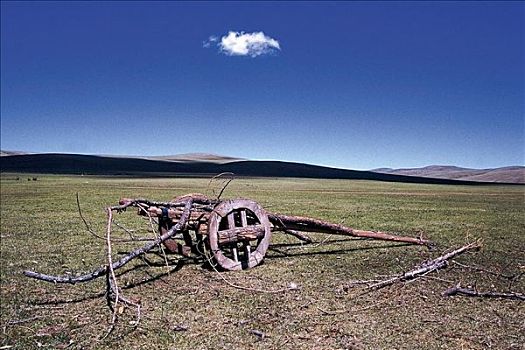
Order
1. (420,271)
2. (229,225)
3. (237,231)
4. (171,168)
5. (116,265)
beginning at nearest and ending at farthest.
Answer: (116,265), (420,271), (237,231), (229,225), (171,168)

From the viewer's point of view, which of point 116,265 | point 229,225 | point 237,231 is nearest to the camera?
point 116,265

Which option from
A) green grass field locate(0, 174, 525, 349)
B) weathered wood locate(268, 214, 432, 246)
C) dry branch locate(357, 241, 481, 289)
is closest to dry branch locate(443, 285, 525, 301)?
green grass field locate(0, 174, 525, 349)

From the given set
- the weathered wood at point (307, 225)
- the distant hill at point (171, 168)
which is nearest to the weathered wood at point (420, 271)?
the weathered wood at point (307, 225)

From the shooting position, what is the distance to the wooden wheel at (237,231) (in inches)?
340

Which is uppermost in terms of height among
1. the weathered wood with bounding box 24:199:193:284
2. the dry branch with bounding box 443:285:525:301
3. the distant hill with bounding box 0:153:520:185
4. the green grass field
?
the distant hill with bounding box 0:153:520:185

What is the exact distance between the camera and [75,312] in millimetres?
6746

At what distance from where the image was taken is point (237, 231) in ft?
28.9

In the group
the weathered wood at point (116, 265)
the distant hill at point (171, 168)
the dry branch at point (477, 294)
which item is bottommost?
the dry branch at point (477, 294)

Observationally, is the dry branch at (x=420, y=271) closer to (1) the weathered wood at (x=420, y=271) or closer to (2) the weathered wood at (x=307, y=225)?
(1) the weathered wood at (x=420, y=271)

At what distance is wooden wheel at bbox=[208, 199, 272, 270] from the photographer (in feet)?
28.3

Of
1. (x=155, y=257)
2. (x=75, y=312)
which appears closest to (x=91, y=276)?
(x=75, y=312)

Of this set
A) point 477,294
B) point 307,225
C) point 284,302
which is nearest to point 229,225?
point 307,225

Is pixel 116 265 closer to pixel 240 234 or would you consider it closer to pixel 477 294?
pixel 240 234

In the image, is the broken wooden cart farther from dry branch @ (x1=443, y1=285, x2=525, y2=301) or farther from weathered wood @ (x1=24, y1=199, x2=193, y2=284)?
dry branch @ (x1=443, y1=285, x2=525, y2=301)
